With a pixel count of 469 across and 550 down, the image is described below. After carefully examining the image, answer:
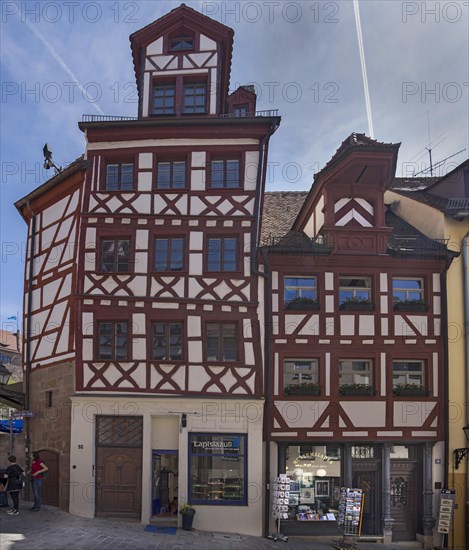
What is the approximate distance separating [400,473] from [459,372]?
3703 millimetres

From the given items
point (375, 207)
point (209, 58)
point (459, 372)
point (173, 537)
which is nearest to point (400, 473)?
point (459, 372)

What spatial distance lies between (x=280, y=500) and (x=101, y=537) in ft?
17.1

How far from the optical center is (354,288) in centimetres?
1853

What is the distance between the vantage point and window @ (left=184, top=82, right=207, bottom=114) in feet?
64.6

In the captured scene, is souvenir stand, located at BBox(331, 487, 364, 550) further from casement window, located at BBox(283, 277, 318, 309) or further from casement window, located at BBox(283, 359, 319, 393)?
casement window, located at BBox(283, 277, 318, 309)

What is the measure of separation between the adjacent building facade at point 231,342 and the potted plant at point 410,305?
0.13 feet

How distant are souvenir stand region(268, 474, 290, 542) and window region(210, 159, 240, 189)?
9221mm

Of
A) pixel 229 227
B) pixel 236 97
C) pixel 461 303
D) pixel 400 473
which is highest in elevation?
pixel 236 97

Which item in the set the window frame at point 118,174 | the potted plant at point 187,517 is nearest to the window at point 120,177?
the window frame at point 118,174

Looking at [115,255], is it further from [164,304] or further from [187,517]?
[187,517]

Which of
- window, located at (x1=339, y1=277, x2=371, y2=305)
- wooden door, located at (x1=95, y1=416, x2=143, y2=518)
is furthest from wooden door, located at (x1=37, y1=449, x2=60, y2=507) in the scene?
window, located at (x1=339, y1=277, x2=371, y2=305)

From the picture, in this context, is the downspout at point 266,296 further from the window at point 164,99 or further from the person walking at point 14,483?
the person walking at point 14,483

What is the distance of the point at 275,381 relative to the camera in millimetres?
17734

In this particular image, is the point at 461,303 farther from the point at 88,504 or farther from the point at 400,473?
the point at 88,504
